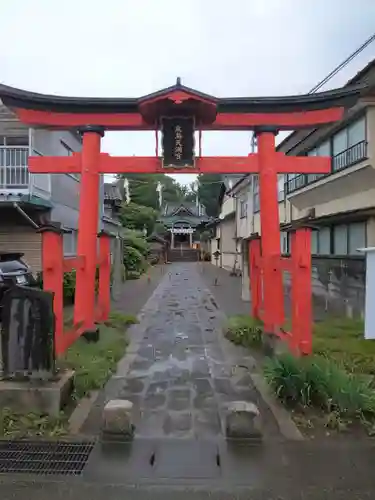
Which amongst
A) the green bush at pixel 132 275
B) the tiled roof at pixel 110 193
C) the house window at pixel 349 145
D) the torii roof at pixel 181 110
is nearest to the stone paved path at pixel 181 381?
the torii roof at pixel 181 110

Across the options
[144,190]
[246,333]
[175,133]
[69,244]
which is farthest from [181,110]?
[144,190]

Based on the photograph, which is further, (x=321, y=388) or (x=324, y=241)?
(x=324, y=241)

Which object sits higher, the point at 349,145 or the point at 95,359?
the point at 349,145

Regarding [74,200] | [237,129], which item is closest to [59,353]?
[237,129]

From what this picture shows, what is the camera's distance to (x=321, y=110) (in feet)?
28.8

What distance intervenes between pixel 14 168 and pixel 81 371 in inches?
376

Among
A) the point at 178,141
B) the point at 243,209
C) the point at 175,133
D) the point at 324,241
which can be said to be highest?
the point at 243,209

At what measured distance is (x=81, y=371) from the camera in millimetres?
6172

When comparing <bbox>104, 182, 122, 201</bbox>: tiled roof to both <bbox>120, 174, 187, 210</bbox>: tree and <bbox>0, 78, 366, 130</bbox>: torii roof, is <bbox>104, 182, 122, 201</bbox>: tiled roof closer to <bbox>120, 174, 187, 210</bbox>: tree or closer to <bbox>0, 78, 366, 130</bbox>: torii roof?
<bbox>0, 78, 366, 130</bbox>: torii roof

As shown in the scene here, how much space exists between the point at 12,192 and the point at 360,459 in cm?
1182

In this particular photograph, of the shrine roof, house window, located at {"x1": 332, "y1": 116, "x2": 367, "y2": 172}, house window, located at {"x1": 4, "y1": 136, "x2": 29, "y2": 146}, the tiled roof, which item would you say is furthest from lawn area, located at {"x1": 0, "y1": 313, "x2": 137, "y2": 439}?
the tiled roof

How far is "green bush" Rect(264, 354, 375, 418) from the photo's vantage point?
4730 millimetres

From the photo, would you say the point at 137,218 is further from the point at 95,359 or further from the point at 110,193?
the point at 95,359

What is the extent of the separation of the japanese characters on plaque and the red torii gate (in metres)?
0.02
